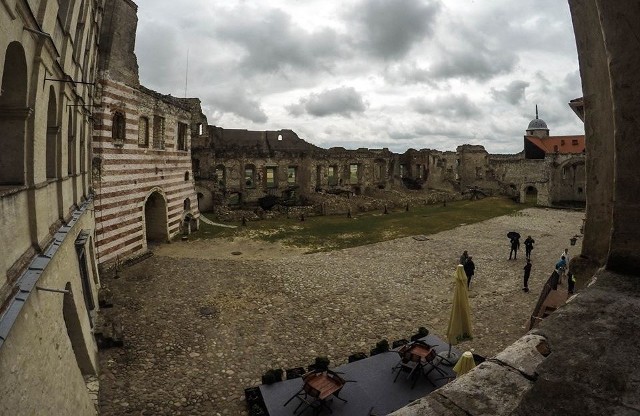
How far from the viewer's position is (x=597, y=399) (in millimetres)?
1705

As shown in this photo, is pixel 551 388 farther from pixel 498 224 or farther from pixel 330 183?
pixel 330 183

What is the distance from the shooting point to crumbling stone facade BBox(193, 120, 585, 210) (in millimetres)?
33125

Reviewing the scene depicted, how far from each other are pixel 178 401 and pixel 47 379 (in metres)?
3.35

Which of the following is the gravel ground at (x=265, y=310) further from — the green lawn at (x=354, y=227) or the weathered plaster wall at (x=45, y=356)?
the green lawn at (x=354, y=227)

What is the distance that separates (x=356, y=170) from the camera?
138 feet

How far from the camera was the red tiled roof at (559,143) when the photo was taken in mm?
45000

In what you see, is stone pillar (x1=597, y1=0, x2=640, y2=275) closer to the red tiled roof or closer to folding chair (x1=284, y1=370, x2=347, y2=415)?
folding chair (x1=284, y1=370, x2=347, y2=415)

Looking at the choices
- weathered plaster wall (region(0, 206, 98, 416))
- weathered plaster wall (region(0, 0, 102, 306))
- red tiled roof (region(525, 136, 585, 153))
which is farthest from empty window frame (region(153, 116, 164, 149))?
red tiled roof (region(525, 136, 585, 153))

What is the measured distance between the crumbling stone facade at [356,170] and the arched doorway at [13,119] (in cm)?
2494

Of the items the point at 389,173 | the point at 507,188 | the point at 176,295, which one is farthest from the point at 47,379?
the point at 507,188

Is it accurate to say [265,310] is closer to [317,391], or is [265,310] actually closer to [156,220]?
[317,391]

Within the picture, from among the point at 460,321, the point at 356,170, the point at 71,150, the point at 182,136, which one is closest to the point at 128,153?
the point at 182,136

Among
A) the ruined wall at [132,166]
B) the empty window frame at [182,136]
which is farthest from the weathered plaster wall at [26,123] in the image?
the empty window frame at [182,136]

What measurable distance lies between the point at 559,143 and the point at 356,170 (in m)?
26.0
